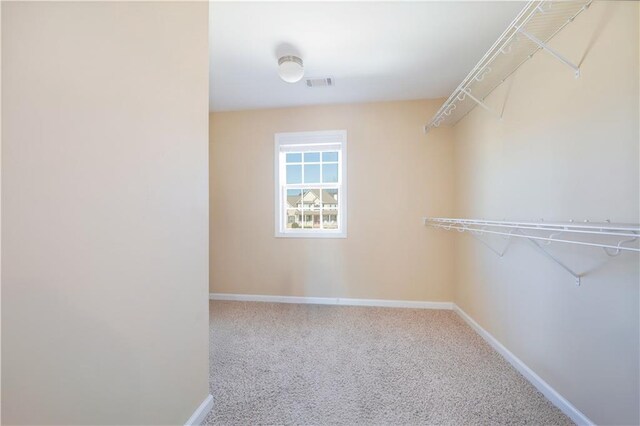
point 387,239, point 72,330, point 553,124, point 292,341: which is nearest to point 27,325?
point 72,330

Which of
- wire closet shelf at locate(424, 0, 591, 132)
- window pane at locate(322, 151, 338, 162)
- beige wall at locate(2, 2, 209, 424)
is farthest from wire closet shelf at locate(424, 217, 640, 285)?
window pane at locate(322, 151, 338, 162)

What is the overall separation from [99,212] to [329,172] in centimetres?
267

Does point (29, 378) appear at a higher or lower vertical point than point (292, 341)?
higher

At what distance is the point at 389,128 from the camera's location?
312 cm

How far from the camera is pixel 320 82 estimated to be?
2637 mm

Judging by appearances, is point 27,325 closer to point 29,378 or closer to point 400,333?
point 29,378

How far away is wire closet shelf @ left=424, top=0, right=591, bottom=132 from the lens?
1.29 m

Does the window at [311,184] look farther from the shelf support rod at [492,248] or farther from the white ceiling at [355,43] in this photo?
the shelf support rod at [492,248]

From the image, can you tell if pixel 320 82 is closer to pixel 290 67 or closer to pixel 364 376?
pixel 290 67

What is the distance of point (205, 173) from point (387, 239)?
2.32 meters

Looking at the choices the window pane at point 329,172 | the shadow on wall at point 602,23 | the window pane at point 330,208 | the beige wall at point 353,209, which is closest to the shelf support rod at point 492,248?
the beige wall at point 353,209

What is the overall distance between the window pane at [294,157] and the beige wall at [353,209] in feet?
0.79

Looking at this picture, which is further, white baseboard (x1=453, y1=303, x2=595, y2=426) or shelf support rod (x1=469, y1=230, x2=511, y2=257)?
shelf support rod (x1=469, y1=230, x2=511, y2=257)

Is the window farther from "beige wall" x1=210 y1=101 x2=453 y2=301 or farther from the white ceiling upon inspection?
the white ceiling
